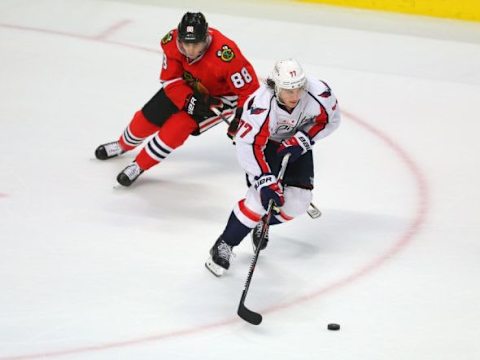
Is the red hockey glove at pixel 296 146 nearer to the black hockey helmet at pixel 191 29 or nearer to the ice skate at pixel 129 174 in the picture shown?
the black hockey helmet at pixel 191 29

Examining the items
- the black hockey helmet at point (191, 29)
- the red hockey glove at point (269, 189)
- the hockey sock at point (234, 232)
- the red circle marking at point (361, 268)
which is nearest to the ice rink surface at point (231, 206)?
→ the red circle marking at point (361, 268)

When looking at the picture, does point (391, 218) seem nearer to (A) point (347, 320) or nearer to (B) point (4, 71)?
(A) point (347, 320)

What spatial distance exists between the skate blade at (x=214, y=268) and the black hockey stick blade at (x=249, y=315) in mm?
355

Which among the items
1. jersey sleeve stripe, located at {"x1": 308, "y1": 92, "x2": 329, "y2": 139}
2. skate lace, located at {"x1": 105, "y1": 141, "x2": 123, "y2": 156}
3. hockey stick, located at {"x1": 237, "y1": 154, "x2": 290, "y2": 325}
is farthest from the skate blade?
skate lace, located at {"x1": 105, "y1": 141, "x2": 123, "y2": 156}

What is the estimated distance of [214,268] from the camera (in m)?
4.02

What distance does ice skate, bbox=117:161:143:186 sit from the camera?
474 cm

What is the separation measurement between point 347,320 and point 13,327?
1160mm

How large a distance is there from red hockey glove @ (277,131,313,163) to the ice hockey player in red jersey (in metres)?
0.61

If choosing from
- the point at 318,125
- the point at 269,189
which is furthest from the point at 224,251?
the point at 318,125

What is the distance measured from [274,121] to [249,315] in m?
0.75

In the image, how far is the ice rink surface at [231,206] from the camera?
364cm

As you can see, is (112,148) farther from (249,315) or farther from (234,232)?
(249,315)

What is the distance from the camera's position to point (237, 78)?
4.54 metres

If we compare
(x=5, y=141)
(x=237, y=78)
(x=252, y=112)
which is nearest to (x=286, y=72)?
→ (x=252, y=112)
